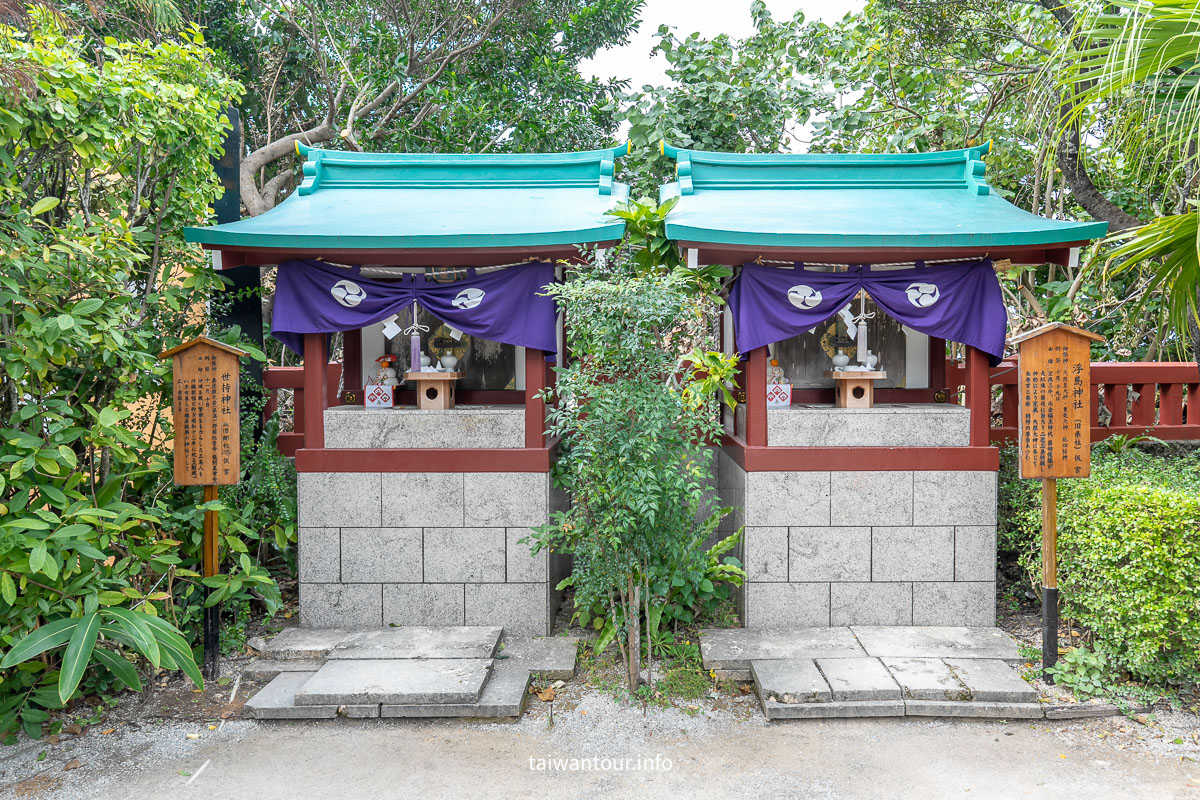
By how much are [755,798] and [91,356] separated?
5336 mm

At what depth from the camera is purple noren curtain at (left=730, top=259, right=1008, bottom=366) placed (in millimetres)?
6422

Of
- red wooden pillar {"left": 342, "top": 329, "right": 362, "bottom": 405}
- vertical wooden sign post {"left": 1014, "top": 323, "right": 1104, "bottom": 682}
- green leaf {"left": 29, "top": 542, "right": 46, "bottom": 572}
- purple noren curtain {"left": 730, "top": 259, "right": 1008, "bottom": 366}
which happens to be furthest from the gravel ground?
red wooden pillar {"left": 342, "top": 329, "right": 362, "bottom": 405}

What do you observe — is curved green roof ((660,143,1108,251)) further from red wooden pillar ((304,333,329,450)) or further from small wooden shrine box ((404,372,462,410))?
red wooden pillar ((304,333,329,450))

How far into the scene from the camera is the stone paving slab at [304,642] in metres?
6.11

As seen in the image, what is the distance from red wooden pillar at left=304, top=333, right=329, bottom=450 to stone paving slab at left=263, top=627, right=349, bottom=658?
1587 millimetres

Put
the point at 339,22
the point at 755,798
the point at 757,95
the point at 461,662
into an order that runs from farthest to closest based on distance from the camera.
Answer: the point at 339,22, the point at 757,95, the point at 461,662, the point at 755,798

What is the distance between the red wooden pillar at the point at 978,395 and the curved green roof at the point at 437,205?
333 centimetres

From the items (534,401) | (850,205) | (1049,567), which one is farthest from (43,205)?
(1049,567)

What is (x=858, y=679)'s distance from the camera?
5457mm

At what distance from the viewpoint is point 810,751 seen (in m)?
4.86

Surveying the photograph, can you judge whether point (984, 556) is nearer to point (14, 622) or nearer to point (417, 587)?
point (417, 587)

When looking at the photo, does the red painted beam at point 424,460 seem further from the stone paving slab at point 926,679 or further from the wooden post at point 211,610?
the stone paving slab at point 926,679

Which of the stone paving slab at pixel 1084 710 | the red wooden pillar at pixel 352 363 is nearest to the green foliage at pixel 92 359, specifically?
the red wooden pillar at pixel 352 363

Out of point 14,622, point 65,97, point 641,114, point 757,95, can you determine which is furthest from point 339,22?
point 14,622
